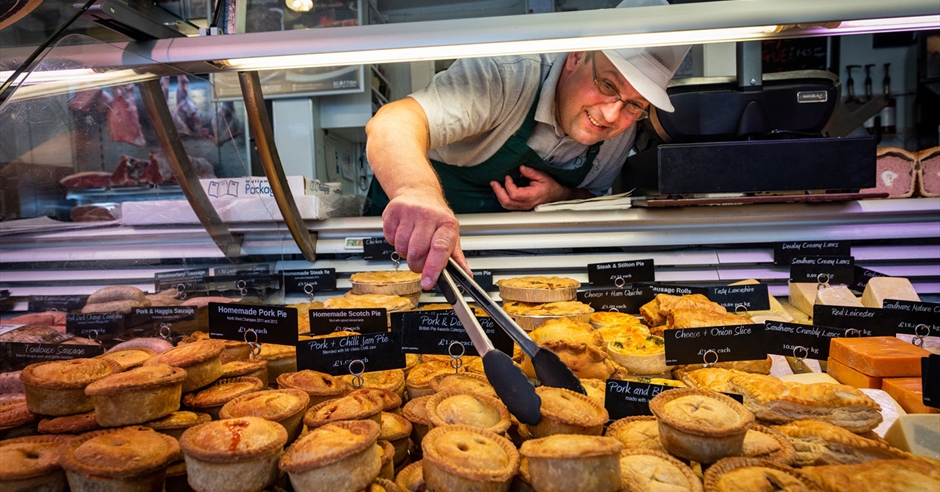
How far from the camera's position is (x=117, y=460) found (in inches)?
47.7

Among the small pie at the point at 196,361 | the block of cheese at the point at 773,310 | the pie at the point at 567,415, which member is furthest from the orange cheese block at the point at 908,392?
the small pie at the point at 196,361

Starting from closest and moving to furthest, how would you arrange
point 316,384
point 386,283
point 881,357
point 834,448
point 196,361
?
point 834,448
point 196,361
point 316,384
point 881,357
point 386,283

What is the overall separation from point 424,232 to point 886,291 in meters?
2.09

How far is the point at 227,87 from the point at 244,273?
392 cm

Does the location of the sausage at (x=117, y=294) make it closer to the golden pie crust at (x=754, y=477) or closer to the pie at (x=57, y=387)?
the pie at (x=57, y=387)

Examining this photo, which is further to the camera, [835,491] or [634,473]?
[634,473]

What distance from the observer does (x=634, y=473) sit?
1.29 m

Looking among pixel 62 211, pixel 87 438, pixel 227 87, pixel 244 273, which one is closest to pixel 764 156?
pixel 244 273

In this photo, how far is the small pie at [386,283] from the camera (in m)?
2.62

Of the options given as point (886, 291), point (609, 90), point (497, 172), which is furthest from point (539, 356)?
point (497, 172)

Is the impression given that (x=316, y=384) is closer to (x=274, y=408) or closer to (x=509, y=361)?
(x=274, y=408)

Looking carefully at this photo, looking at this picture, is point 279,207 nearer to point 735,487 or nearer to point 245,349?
point 245,349

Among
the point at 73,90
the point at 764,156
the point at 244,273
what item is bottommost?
the point at 244,273

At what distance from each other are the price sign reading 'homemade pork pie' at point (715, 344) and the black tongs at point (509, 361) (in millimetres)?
534
